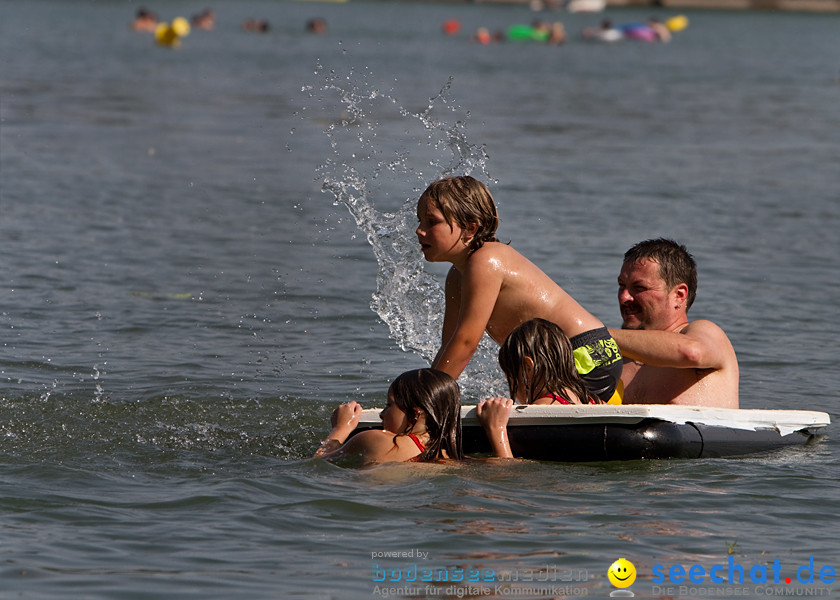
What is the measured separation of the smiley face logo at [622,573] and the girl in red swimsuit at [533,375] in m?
1.12

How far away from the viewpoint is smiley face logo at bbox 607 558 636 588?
15.0 ft

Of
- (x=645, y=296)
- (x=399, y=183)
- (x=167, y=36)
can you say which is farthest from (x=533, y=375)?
(x=167, y=36)

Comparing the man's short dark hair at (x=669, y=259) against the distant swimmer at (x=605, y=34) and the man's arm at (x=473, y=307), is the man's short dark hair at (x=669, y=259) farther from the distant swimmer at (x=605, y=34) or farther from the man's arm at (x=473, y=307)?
the distant swimmer at (x=605, y=34)

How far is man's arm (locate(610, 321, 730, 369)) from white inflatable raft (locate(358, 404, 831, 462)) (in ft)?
0.81

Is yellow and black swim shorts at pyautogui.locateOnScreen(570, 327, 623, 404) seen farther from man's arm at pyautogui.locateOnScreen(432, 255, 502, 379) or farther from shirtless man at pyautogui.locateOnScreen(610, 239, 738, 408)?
man's arm at pyautogui.locateOnScreen(432, 255, 502, 379)

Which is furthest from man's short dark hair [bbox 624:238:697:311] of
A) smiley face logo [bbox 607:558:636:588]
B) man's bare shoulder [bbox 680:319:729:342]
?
smiley face logo [bbox 607:558:636:588]

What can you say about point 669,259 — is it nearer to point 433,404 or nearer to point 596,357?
point 596,357

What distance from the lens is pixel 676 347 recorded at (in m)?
5.96

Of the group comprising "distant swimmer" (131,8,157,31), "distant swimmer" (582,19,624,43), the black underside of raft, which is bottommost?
the black underside of raft

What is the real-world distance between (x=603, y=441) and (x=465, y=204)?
4.43 feet

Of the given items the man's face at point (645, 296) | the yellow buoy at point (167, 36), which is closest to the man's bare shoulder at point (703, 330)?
the man's face at point (645, 296)

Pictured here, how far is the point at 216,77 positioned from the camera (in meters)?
31.0

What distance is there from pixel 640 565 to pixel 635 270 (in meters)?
1.97

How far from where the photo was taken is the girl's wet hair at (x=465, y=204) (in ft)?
19.4
